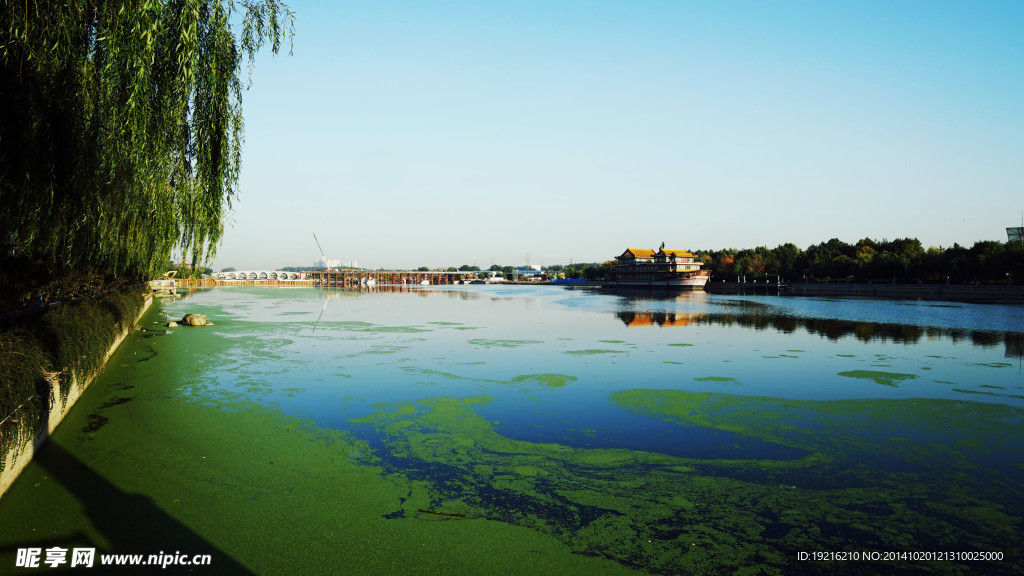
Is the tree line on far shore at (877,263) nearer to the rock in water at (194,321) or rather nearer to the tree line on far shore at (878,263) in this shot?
the tree line on far shore at (878,263)

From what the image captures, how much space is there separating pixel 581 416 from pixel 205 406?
7259 mm

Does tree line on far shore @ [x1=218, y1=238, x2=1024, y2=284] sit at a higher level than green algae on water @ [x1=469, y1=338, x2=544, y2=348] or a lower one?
higher

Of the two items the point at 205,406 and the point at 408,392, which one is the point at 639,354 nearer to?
the point at 408,392

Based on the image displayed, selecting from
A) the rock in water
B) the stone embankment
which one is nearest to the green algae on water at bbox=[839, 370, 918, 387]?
the stone embankment

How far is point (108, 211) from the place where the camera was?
8.77 metres

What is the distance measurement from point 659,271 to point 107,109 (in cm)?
11326

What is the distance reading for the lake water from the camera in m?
5.16

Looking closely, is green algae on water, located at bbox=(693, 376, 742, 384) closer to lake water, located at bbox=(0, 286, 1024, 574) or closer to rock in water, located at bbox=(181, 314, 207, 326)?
lake water, located at bbox=(0, 286, 1024, 574)

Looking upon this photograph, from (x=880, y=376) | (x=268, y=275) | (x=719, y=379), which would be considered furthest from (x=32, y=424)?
(x=268, y=275)

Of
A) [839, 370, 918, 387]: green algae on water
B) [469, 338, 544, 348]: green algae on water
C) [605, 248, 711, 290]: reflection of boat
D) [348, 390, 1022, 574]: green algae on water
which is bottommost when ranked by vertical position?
[469, 338, 544, 348]: green algae on water

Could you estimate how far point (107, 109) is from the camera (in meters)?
6.60

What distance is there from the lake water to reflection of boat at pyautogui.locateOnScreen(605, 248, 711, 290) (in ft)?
302

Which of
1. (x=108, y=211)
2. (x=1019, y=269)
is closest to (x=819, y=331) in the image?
(x=108, y=211)

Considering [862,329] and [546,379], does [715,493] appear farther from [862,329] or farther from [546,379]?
[862,329]
